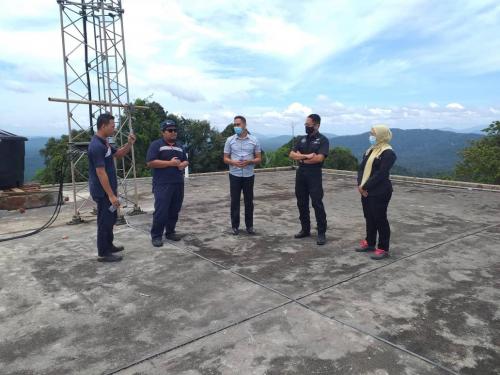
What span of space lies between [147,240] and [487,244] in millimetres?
4459

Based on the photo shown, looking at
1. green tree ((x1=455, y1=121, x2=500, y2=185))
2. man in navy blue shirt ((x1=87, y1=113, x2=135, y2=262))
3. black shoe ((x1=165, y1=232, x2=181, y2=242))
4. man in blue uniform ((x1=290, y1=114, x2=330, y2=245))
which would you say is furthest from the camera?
green tree ((x1=455, y1=121, x2=500, y2=185))

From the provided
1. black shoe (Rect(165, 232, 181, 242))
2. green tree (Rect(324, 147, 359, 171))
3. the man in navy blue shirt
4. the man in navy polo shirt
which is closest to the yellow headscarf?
the man in navy polo shirt

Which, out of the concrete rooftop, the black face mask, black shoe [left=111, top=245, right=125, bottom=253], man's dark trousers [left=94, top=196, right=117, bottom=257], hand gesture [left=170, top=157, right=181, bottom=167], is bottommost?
the concrete rooftop

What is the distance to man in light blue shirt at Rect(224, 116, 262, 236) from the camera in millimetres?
5348

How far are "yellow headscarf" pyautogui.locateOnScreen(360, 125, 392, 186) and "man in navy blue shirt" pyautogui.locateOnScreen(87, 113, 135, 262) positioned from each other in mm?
2870

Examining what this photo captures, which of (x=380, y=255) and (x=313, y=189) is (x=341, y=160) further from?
(x=380, y=255)

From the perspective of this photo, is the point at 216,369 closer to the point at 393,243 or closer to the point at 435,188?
the point at 393,243

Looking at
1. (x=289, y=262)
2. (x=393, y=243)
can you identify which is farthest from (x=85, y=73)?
(x=393, y=243)

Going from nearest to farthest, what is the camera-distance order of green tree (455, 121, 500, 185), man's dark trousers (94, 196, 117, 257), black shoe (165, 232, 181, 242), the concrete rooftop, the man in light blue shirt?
the concrete rooftop < man's dark trousers (94, 196, 117, 257) < black shoe (165, 232, 181, 242) < the man in light blue shirt < green tree (455, 121, 500, 185)

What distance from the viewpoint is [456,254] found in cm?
452

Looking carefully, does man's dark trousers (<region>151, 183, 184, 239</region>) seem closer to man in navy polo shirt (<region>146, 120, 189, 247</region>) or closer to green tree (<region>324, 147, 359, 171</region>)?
man in navy polo shirt (<region>146, 120, 189, 247</region>)

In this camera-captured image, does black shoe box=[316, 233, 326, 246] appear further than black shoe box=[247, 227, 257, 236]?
No

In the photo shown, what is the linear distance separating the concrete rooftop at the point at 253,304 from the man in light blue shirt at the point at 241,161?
0.44m

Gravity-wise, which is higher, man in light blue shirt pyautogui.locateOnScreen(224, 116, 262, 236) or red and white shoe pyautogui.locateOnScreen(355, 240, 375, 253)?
man in light blue shirt pyautogui.locateOnScreen(224, 116, 262, 236)
